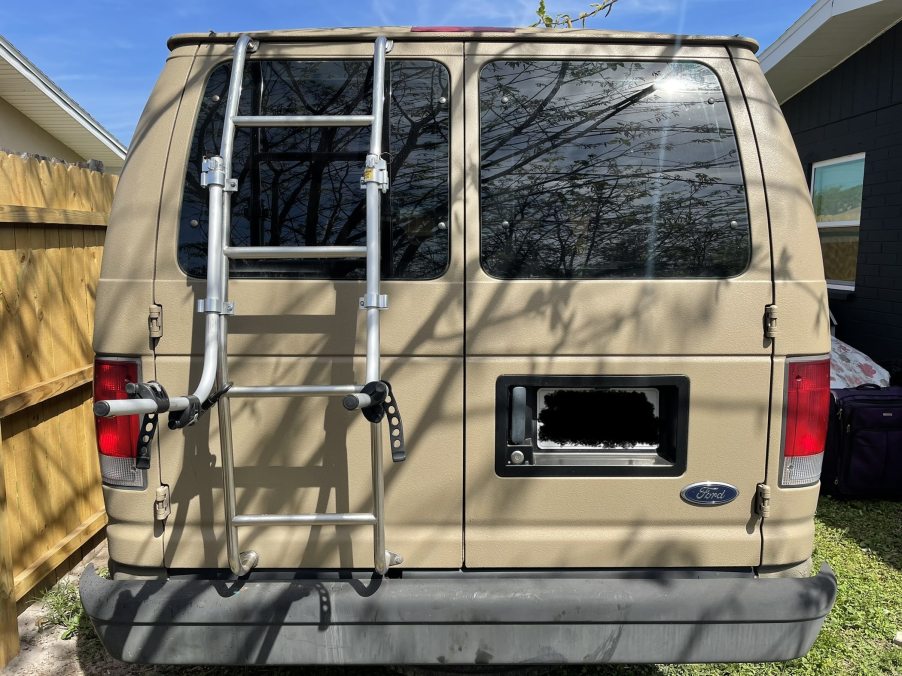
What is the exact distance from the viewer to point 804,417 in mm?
2326

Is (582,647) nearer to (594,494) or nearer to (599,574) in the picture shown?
(599,574)

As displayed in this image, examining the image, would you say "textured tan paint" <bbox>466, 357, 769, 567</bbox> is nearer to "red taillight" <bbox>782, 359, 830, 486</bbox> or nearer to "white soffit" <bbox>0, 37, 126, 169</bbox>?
"red taillight" <bbox>782, 359, 830, 486</bbox>

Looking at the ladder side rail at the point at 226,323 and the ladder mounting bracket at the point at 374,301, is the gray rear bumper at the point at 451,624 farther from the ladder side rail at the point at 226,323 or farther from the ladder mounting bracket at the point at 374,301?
the ladder mounting bracket at the point at 374,301

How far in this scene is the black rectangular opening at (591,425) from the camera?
7.54ft

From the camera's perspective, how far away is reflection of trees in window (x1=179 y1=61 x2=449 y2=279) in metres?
2.31

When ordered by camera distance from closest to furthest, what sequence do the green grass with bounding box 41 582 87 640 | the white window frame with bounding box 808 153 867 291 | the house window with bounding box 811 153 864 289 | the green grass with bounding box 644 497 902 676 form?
1. the green grass with bounding box 644 497 902 676
2. the green grass with bounding box 41 582 87 640
3. the white window frame with bounding box 808 153 867 291
4. the house window with bounding box 811 153 864 289

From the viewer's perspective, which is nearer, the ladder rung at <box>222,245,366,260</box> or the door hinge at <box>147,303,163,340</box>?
the ladder rung at <box>222,245,366,260</box>

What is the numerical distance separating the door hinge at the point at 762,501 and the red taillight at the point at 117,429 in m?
2.11

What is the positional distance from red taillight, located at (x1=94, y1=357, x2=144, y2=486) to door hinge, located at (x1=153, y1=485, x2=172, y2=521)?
0.08 meters

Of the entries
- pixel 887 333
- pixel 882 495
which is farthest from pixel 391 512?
pixel 887 333

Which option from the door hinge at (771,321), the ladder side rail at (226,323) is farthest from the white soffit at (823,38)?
the ladder side rail at (226,323)

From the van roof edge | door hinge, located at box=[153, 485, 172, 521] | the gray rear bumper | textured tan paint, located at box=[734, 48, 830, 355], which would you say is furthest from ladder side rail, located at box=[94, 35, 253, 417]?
textured tan paint, located at box=[734, 48, 830, 355]

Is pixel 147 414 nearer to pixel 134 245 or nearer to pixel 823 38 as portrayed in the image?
pixel 134 245

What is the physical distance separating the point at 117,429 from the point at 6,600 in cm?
155
